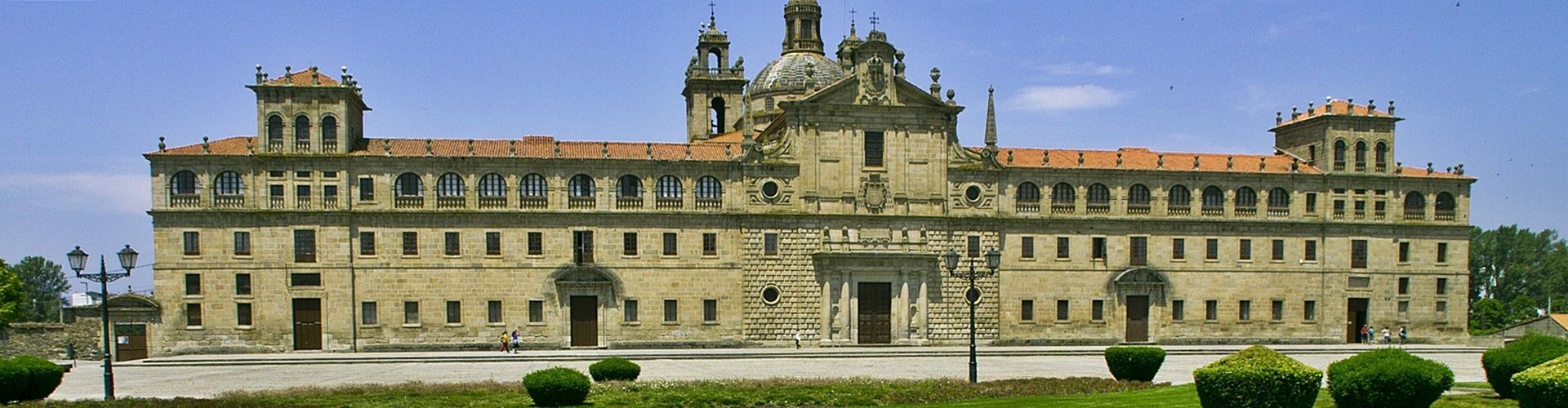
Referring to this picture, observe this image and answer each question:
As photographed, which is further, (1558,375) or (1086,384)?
(1086,384)

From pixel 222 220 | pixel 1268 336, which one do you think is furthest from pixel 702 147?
pixel 1268 336

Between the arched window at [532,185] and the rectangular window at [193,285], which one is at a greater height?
the arched window at [532,185]

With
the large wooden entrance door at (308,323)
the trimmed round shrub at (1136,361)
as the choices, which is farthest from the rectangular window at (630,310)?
the trimmed round shrub at (1136,361)

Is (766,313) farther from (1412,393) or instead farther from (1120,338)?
(1412,393)

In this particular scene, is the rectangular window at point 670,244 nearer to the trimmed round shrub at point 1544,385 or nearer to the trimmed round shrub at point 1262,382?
the trimmed round shrub at point 1262,382

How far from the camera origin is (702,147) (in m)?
54.3

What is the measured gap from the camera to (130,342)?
48.8 metres

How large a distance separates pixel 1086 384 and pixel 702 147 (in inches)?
1079

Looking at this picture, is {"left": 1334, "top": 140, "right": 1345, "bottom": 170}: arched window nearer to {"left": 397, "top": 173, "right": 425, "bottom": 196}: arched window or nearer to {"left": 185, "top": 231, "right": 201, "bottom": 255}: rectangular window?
{"left": 397, "top": 173, "right": 425, "bottom": 196}: arched window

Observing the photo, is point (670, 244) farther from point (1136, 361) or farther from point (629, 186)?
point (1136, 361)

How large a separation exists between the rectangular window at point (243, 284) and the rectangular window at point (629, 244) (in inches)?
564

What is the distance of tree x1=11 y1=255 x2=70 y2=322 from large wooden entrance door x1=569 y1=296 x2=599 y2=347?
290 feet

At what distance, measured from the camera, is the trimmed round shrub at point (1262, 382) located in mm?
20625

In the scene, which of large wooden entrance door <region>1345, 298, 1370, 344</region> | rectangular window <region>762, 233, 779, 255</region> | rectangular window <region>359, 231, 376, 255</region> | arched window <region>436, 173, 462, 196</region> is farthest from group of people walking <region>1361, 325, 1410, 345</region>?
rectangular window <region>359, 231, 376, 255</region>
